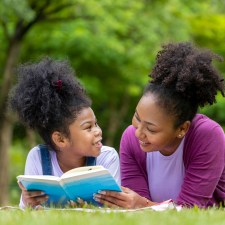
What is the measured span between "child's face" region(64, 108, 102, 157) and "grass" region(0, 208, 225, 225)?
1.07 metres

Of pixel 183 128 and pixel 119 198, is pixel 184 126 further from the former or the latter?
pixel 119 198

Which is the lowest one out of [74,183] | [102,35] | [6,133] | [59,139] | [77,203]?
[6,133]

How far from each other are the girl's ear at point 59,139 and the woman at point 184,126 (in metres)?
0.58

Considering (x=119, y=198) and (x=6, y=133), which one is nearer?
(x=119, y=198)

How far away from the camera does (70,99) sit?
5469mm

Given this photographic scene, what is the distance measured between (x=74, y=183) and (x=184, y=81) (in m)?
1.03

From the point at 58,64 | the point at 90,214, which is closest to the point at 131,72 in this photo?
the point at 58,64

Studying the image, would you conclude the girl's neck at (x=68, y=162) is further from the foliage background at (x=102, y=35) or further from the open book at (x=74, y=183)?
the foliage background at (x=102, y=35)

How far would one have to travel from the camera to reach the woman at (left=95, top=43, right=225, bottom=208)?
16.4 ft

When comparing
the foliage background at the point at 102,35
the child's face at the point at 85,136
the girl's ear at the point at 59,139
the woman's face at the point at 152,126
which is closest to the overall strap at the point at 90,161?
the child's face at the point at 85,136

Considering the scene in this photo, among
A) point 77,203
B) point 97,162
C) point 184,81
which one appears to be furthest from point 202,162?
point 77,203

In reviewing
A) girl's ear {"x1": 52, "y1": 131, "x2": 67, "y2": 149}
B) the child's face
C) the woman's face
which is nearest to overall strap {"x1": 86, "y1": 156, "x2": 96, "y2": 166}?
the child's face

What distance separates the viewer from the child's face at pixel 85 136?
527cm

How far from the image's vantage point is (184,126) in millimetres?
5102
